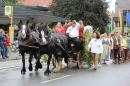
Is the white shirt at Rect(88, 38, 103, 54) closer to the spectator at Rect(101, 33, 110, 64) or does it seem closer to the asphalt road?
the asphalt road

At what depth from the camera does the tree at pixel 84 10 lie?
46000 millimetres

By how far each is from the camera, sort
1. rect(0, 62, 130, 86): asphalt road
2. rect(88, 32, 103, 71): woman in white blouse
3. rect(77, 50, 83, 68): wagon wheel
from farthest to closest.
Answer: rect(77, 50, 83, 68): wagon wheel < rect(88, 32, 103, 71): woman in white blouse < rect(0, 62, 130, 86): asphalt road

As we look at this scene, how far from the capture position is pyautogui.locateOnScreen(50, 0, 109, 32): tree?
46000 mm

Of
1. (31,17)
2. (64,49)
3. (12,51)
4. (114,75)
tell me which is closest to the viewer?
(114,75)

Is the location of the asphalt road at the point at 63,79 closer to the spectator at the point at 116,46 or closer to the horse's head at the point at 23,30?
the horse's head at the point at 23,30

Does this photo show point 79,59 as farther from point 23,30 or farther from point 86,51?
point 23,30

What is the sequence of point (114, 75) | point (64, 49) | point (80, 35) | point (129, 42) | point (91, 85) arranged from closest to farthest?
point (91, 85)
point (114, 75)
point (64, 49)
point (80, 35)
point (129, 42)

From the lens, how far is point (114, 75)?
44.4 feet

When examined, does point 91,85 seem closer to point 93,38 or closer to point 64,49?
point 64,49

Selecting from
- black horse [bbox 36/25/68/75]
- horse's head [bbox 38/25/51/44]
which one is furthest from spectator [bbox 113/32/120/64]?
horse's head [bbox 38/25/51/44]

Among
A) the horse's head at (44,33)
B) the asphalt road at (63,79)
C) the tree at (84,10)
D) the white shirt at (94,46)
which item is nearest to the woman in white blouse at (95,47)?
the white shirt at (94,46)

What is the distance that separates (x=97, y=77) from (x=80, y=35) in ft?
10.6

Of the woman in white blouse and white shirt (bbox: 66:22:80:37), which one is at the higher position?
white shirt (bbox: 66:22:80:37)

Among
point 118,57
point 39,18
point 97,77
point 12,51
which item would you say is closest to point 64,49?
point 97,77
